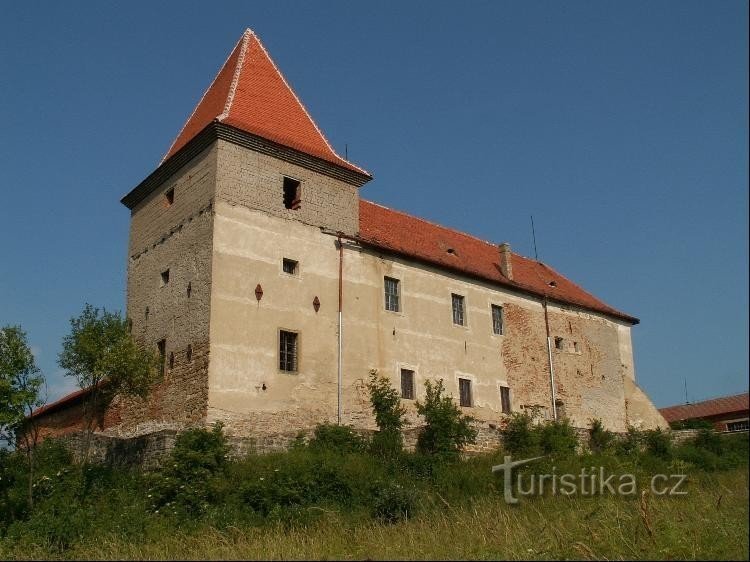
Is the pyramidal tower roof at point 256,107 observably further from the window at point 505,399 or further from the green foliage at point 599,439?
the green foliage at point 599,439

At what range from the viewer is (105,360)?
21.5m

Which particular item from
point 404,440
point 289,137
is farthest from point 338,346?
point 289,137

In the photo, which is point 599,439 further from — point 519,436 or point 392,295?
point 392,295

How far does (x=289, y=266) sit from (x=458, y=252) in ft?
27.1

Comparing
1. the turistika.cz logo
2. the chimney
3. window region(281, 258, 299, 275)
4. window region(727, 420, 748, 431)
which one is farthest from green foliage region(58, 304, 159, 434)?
window region(727, 420, 748, 431)

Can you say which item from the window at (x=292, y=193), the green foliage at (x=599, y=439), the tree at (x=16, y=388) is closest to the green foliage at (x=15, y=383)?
the tree at (x=16, y=388)

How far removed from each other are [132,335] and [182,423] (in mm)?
4430

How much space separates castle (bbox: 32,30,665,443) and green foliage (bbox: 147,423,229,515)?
143 cm

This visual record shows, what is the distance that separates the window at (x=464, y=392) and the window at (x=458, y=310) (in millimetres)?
1935

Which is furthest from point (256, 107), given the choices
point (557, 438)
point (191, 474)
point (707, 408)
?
point (707, 408)

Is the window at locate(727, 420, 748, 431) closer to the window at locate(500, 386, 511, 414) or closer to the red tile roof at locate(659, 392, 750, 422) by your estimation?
the red tile roof at locate(659, 392, 750, 422)

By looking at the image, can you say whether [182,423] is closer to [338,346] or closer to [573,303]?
[338,346]

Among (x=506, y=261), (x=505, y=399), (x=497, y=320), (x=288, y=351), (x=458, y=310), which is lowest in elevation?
(x=505, y=399)

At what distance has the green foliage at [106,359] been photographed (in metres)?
21.7
